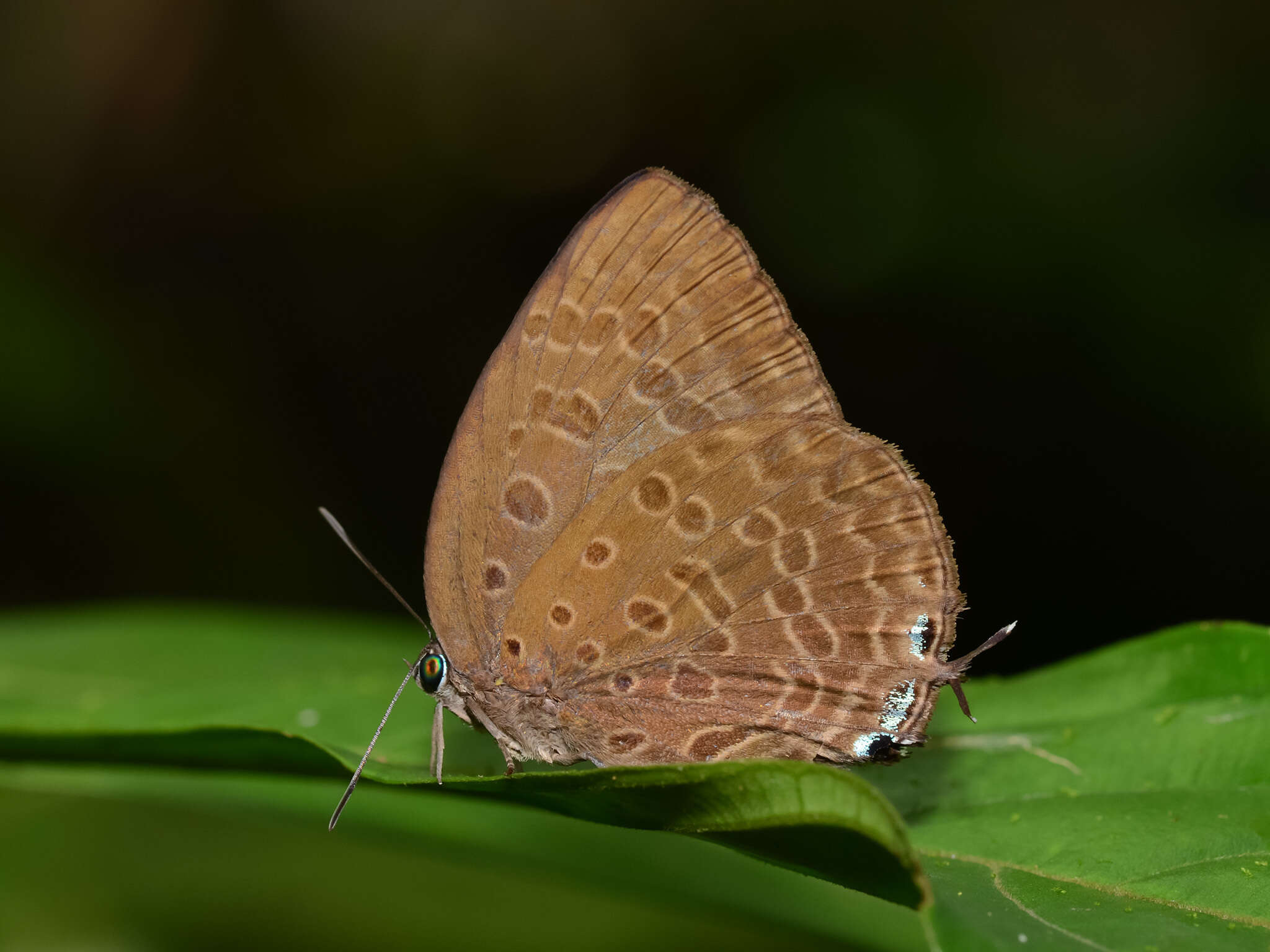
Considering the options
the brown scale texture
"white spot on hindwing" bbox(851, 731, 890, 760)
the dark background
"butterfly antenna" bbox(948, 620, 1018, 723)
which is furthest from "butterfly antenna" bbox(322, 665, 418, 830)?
the dark background

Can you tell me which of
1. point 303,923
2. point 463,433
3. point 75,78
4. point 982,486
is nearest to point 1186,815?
point 463,433

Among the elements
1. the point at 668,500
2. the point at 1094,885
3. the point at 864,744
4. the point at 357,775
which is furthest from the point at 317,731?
the point at 1094,885

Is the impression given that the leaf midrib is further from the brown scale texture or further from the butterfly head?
the butterfly head

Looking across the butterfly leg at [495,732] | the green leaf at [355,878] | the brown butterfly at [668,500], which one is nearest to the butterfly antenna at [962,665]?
the brown butterfly at [668,500]

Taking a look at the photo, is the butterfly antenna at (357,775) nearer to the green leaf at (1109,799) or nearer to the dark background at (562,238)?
the green leaf at (1109,799)

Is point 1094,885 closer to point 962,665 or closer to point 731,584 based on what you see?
point 962,665

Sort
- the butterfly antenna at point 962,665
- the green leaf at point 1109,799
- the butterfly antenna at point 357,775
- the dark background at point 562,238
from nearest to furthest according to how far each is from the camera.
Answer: the green leaf at point 1109,799
the butterfly antenna at point 357,775
the butterfly antenna at point 962,665
the dark background at point 562,238
